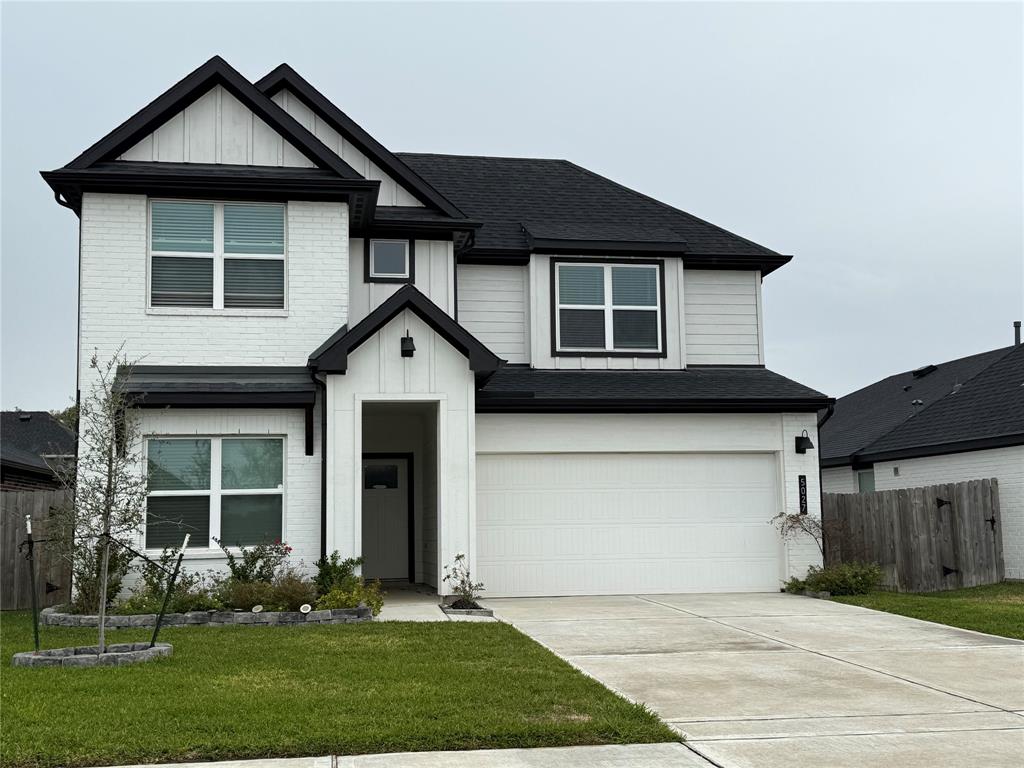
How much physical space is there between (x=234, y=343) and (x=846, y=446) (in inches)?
733

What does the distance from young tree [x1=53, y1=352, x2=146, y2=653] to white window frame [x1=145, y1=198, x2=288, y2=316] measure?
3.46 feet

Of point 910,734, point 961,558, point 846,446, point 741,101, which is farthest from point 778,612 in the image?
point 846,446

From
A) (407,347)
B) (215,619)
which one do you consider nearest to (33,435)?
(407,347)

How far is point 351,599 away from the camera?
12.9m

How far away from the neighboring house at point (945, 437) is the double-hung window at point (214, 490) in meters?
13.1

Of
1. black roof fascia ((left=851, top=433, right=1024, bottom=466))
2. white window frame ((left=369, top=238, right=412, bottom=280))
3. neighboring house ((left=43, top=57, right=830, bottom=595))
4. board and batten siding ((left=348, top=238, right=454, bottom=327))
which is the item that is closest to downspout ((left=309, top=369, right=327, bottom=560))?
neighboring house ((left=43, top=57, right=830, bottom=595))

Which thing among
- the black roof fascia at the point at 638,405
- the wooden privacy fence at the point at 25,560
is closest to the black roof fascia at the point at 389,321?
the black roof fascia at the point at 638,405

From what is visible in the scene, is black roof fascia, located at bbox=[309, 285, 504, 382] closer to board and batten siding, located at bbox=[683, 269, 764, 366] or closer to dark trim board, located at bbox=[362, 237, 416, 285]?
dark trim board, located at bbox=[362, 237, 416, 285]

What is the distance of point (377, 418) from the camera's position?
1828 centimetres

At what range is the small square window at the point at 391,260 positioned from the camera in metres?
17.1

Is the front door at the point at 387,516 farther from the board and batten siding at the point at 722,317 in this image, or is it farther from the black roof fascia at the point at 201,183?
the board and batten siding at the point at 722,317

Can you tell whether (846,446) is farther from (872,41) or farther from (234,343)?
(234,343)

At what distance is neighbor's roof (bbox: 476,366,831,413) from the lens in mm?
16203

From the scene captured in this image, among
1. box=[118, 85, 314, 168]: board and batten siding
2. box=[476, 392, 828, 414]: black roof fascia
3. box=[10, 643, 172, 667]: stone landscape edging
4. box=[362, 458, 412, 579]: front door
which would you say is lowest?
box=[10, 643, 172, 667]: stone landscape edging
